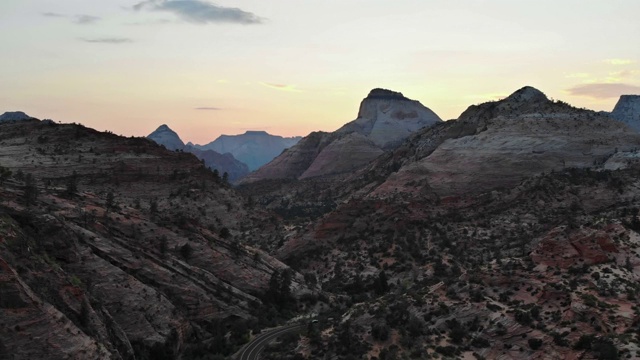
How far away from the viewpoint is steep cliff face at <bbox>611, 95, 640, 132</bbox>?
16604 centimetres

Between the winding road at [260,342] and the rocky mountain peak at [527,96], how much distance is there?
96.0 metres

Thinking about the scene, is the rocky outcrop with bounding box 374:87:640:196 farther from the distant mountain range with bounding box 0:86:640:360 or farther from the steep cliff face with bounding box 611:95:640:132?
the steep cliff face with bounding box 611:95:640:132

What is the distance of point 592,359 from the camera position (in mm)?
37000

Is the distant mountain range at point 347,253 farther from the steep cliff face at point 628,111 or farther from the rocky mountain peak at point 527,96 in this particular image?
the steep cliff face at point 628,111

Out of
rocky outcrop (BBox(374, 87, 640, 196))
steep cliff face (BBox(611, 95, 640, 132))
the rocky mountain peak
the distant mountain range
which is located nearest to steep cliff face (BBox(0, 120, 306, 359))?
the distant mountain range

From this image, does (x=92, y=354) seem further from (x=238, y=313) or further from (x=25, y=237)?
(x=238, y=313)

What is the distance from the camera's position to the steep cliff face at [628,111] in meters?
166

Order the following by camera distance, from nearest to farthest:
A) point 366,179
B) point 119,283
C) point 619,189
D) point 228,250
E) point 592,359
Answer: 1. point 592,359
2. point 119,283
3. point 228,250
4. point 619,189
5. point 366,179

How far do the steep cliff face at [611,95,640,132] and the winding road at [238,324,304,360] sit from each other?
480 feet

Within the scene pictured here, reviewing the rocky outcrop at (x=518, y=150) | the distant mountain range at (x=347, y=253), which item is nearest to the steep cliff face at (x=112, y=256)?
the distant mountain range at (x=347, y=253)

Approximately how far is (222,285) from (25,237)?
24927mm

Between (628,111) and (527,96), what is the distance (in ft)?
194

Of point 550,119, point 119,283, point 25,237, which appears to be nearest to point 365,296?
point 119,283

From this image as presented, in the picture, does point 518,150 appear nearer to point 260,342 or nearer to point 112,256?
point 260,342
